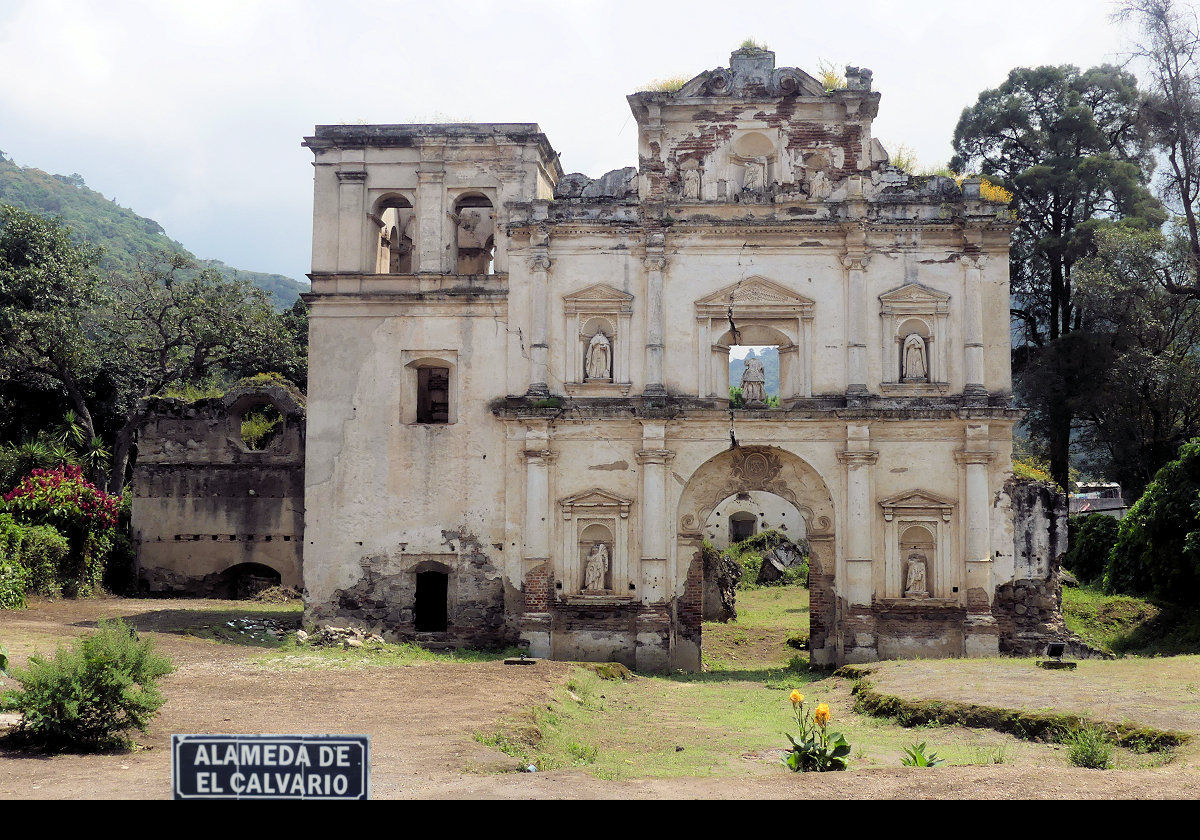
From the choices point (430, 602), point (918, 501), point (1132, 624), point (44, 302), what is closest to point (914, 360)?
point (918, 501)

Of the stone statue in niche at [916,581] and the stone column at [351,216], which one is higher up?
the stone column at [351,216]

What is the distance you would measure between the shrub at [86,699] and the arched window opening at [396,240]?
12.6 meters

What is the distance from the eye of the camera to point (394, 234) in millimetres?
23234

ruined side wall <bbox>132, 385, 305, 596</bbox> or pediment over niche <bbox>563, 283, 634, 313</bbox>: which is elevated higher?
pediment over niche <bbox>563, 283, 634, 313</bbox>

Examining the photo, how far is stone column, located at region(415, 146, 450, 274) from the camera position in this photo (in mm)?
20641

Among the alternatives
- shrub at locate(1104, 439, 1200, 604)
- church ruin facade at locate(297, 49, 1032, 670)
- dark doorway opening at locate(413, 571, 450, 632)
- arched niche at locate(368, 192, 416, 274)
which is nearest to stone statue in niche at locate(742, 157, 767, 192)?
church ruin facade at locate(297, 49, 1032, 670)

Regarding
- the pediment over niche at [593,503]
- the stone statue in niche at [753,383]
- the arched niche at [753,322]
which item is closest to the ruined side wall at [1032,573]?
the arched niche at [753,322]

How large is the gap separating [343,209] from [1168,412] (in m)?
23.0

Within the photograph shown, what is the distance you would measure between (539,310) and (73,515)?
13744 mm

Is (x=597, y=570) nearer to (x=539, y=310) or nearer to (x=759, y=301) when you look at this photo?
(x=539, y=310)

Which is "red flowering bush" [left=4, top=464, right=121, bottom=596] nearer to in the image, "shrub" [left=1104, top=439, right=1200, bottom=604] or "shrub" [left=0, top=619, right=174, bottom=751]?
"shrub" [left=0, top=619, right=174, bottom=751]

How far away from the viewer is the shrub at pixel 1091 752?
32.1ft

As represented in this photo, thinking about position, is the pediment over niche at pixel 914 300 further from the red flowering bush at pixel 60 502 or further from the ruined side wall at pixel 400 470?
the red flowering bush at pixel 60 502

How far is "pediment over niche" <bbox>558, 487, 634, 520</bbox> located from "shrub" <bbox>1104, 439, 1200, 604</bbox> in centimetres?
1063
